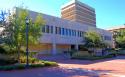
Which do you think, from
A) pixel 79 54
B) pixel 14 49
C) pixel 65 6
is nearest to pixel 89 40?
pixel 79 54

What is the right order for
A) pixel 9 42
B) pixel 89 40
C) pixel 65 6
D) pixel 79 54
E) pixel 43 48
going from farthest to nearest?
pixel 65 6
pixel 43 48
pixel 89 40
pixel 79 54
pixel 9 42

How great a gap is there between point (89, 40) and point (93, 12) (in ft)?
369

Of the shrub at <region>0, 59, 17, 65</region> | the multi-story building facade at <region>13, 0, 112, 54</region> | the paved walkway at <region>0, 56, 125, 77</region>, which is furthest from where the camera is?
the multi-story building facade at <region>13, 0, 112, 54</region>

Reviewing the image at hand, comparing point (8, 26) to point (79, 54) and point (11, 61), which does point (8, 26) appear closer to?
point (11, 61)

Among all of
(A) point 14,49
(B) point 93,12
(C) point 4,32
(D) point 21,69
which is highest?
(B) point 93,12

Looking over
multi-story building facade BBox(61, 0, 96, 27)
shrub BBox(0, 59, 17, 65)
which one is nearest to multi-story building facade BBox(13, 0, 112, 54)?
shrub BBox(0, 59, 17, 65)

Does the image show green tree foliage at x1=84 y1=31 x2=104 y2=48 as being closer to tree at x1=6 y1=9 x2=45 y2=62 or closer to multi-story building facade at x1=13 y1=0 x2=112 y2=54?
multi-story building facade at x1=13 y1=0 x2=112 y2=54

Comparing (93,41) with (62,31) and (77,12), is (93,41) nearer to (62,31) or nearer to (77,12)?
(62,31)

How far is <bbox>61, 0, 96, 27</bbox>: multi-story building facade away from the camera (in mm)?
128625

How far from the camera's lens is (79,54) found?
1484 inches

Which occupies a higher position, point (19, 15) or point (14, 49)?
point (19, 15)

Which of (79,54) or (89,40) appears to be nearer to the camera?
(79,54)

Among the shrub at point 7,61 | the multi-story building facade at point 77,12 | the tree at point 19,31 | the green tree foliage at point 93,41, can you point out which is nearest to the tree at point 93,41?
the green tree foliage at point 93,41

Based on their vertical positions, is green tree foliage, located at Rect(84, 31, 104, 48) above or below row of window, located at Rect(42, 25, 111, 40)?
below
